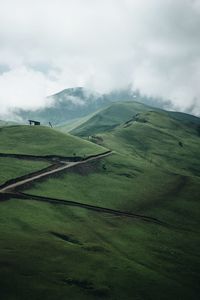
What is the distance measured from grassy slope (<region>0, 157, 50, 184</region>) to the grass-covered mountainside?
366 inches

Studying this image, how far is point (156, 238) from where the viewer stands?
13638cm

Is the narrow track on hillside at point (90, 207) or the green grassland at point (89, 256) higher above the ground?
the narrow track on hillside at point (90, 207)

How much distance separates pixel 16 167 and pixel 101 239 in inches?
2388

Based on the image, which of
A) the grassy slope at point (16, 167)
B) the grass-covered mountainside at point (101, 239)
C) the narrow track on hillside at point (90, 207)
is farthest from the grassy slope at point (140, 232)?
the grassy slope at point (16, 167)

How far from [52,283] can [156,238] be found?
54.3 metres

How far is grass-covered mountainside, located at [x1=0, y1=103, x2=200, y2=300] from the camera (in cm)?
9275

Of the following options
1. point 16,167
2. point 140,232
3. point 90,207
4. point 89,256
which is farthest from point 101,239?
point 16,167

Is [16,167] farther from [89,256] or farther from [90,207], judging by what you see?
[89,256]

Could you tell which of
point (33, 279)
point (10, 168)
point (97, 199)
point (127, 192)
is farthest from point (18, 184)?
point (33, 279)

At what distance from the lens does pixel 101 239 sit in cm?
12706

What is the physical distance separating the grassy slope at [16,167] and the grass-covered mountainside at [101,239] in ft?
30.5

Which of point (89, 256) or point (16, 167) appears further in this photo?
point (16, 167)

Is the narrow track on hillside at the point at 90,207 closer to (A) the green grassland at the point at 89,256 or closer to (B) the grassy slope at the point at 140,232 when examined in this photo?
(B) the grassy slope at the point at 140,232

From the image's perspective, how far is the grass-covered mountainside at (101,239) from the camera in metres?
92.8
